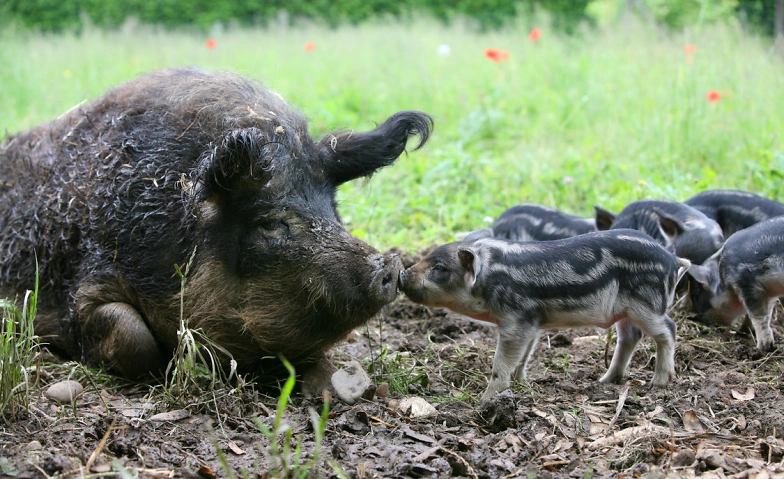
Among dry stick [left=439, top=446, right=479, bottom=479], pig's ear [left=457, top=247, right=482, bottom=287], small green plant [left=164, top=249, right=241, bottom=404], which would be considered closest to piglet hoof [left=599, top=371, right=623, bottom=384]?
pig's ear [left=457, top=247, right=482, bottom=287]

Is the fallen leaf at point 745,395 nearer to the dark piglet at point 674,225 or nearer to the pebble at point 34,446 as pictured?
the dark piglet at point 674,225

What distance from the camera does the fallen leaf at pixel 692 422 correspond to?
358cm

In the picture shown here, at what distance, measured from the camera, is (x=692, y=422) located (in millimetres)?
3635

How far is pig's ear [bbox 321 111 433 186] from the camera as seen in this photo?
4629 mm

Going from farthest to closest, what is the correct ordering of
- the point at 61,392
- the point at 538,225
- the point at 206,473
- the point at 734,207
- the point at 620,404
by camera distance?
1. the point at 538,225
2. the point at 734,207
3. the point at 61,392
4. the point at 620,404
5. the point at 206,473

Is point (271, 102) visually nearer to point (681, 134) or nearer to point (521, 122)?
point (681, 134)

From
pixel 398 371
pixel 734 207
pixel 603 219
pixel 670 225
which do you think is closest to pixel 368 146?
pixel 398 371

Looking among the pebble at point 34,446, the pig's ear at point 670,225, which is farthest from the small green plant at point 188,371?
the pig's ear at point 670,225

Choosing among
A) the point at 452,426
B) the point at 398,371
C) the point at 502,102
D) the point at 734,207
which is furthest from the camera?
the point at 502,102

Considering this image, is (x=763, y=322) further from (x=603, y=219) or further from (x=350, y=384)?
(x=350, y=384)

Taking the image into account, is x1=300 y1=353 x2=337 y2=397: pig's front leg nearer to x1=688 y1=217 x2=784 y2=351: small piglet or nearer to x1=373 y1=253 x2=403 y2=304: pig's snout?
x1=373 y1=253 x2=403 y2=304: pig's snout

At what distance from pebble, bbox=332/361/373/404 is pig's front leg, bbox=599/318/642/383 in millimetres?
1260

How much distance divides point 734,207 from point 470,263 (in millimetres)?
2625

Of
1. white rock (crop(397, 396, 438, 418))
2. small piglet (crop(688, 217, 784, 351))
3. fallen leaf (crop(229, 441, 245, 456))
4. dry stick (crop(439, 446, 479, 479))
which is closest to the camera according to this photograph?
dry stick (crop(439, 446, 479, 479))
